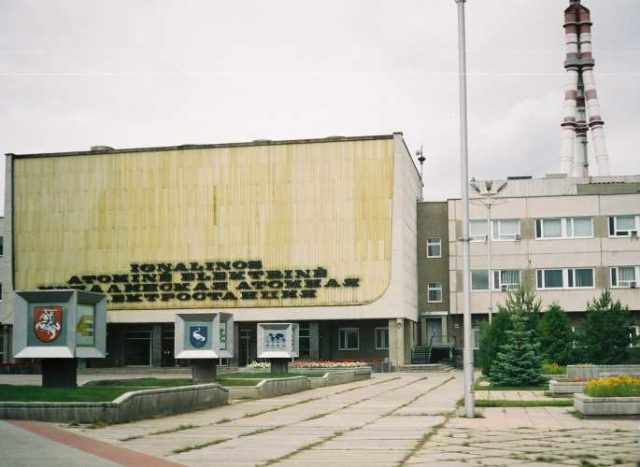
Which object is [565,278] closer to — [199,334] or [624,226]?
[624,226]

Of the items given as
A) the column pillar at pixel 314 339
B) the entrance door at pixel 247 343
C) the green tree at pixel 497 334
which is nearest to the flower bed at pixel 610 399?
the green tree at pixel 497 334

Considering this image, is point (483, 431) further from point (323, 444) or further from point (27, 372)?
point (27, 372)

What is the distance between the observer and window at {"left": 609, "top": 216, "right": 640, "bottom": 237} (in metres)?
69.0

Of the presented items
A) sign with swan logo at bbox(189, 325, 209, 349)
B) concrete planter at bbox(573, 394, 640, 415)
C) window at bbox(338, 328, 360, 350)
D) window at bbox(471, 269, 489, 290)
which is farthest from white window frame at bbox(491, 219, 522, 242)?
concrete planter at bbox(573, 394, 640, 415)

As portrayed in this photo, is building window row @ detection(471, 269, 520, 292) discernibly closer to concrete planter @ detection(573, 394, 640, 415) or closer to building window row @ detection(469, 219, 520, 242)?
building window row @ detection(469, 219, 520, 242)

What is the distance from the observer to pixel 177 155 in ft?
225

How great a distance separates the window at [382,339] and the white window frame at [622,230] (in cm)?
1770

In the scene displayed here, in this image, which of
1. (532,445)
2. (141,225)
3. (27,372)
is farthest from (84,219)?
(532,445)

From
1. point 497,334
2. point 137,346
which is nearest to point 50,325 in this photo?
point 497,334

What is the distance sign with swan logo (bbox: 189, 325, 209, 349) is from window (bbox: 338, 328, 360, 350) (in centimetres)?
3822

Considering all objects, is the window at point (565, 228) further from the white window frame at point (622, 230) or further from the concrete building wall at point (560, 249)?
the white window frame at point (622, 230)

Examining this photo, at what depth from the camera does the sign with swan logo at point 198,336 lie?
32.3 metres

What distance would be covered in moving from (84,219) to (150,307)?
8083mm

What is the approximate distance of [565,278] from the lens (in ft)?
229
